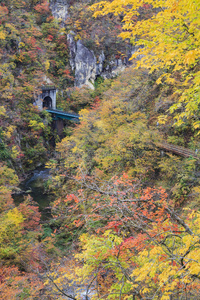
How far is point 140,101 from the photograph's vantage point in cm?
1548

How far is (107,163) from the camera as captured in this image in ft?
40.1

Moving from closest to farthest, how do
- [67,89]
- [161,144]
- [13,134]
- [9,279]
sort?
[9,279] < [161,144] < [13,134] < [67,89]

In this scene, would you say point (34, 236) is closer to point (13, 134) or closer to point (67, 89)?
point (13, 134)

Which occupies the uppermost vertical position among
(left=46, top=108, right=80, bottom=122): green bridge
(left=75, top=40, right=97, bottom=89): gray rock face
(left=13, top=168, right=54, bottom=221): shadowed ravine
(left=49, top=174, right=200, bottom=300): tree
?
(left=75, top=40, right=97, bottom=89): gray rock face

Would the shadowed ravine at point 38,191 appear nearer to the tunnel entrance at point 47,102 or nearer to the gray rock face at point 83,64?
the tunnel entrance at point 47,102

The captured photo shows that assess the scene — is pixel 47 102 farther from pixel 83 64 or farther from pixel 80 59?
pixel 80 59

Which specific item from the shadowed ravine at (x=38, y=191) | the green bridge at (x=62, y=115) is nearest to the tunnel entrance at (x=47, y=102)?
the green bridge at (x=62, y=115)

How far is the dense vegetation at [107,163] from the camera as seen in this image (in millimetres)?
3205

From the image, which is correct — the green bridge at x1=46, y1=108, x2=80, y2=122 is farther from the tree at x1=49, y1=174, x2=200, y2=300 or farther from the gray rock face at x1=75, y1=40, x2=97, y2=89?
the tree at x1=49, y1=174, x2=200, y2=300

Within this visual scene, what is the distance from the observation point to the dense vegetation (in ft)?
10.5

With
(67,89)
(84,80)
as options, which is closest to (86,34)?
(84,80)

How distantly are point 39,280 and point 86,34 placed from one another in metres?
40.5

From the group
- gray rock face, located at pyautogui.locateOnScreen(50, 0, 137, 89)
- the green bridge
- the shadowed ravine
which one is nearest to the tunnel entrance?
the green bridge

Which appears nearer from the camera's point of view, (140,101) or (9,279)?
(9,279)
